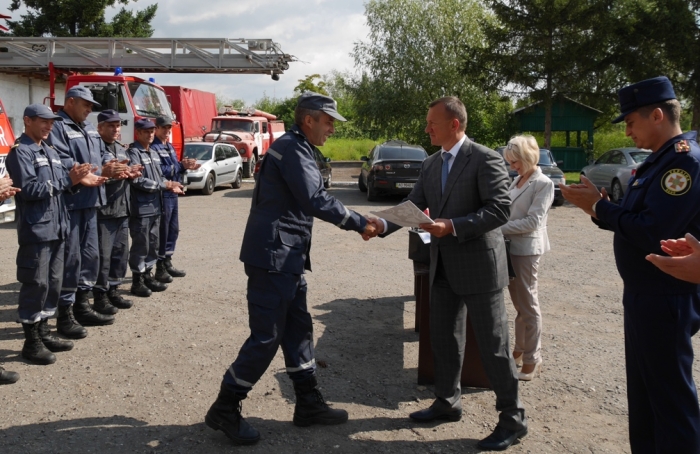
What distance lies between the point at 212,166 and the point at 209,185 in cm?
64

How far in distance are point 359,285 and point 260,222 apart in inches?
173

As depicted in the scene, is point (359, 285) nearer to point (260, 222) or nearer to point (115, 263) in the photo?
point (115, 263)

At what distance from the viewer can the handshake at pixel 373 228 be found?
4250mm

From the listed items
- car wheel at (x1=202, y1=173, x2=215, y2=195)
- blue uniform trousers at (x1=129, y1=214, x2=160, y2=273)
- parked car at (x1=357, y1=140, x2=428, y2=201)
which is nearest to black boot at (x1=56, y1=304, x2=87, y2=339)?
blue uniform trousers at (x1=129, y1=214, x2=160, y2=273)

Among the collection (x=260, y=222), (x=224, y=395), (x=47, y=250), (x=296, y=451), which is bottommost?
(x=296, y=451)

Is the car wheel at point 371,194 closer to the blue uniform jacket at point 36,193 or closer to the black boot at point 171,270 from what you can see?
the black boot at point 171,270

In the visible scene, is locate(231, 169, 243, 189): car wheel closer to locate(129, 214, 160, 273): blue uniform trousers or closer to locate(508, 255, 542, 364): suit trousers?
locate(129, 214, 160, 273): blue uniform trousers

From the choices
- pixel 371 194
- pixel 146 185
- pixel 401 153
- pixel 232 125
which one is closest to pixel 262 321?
pixel 146 185

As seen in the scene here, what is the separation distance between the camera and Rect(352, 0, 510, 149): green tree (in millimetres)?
32219

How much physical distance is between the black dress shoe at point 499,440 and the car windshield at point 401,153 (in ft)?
46.4

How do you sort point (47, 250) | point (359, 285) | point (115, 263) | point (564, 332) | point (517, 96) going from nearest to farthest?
point (47, 250)
point (564, 332)
point (115, 263)
point (359, 285)
point (517, 96)

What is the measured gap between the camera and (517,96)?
96.2 feet

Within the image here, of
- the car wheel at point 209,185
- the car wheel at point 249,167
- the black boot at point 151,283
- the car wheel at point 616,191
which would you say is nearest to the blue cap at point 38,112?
the black boot at point 151,283

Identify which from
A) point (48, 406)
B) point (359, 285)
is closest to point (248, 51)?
point (359, 285)
